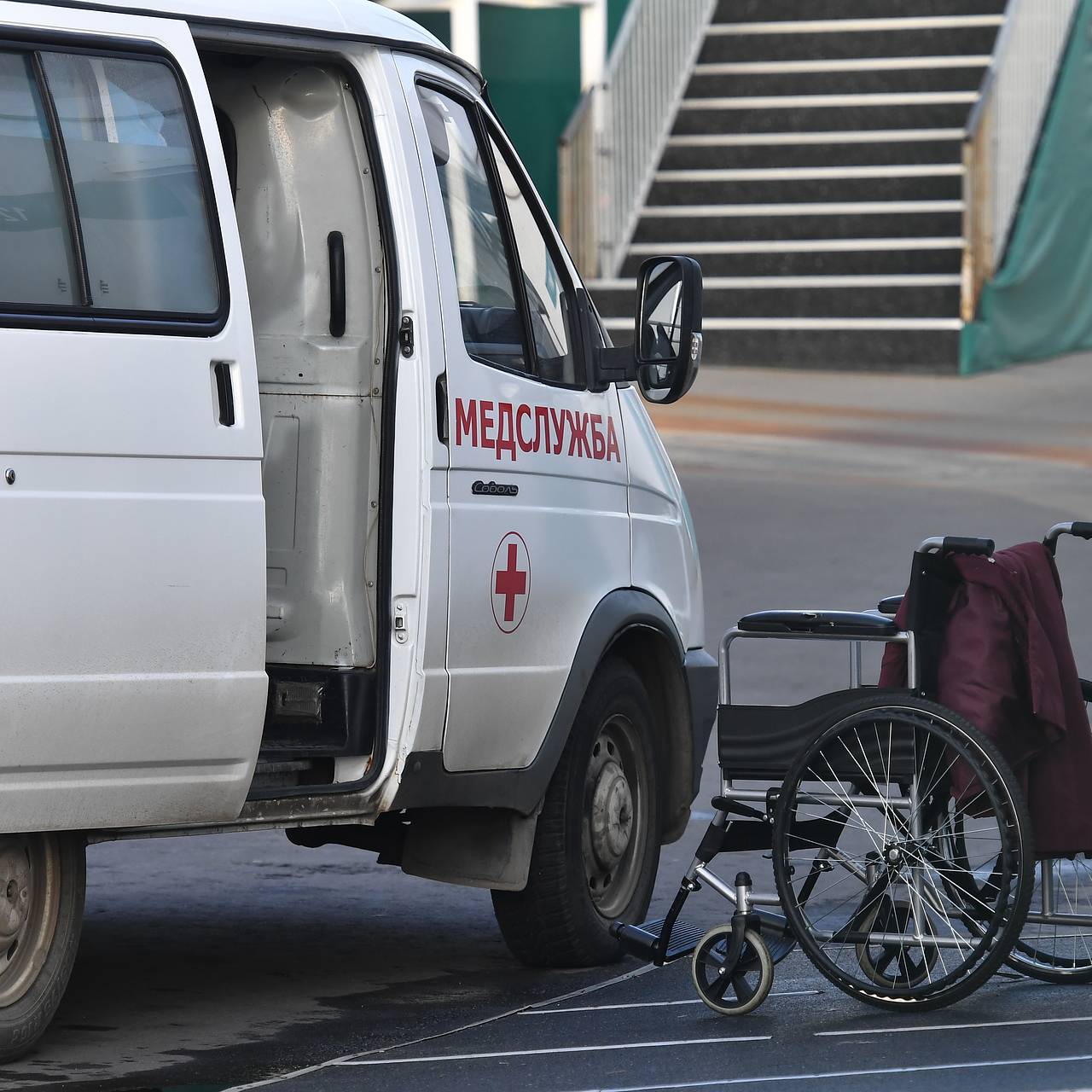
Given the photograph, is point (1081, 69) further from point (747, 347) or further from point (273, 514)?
point (273, 514)

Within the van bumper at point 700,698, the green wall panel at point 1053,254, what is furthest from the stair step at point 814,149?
the van bumper at point 700,698

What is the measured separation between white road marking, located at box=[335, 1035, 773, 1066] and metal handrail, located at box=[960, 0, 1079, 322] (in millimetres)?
Result: 13649

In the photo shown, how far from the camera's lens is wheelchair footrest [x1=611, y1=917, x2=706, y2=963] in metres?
5.79

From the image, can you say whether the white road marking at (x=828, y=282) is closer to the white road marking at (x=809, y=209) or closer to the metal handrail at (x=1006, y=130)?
the metal handrail at (x=1006, y=130)

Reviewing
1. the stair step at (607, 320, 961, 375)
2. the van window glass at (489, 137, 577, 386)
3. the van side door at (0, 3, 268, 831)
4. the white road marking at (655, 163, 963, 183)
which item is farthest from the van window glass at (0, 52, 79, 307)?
the white road marking at (655, 163, 963, 183)

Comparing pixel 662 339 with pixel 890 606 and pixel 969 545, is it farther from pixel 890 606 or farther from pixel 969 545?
pixel 969 545

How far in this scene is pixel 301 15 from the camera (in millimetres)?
5574

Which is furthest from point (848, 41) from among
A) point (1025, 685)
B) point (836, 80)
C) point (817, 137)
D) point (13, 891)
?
point (13, 891)

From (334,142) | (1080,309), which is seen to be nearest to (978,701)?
(334,142)

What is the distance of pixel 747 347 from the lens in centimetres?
1909

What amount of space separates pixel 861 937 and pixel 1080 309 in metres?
15.7

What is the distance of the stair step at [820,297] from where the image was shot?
18797mm

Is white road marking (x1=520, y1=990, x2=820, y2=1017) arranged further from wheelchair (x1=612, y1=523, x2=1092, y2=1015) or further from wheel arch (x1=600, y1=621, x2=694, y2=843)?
wheel arch (x1=600, y1=621, x2=694, y2=843)

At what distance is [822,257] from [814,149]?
1.33 m
